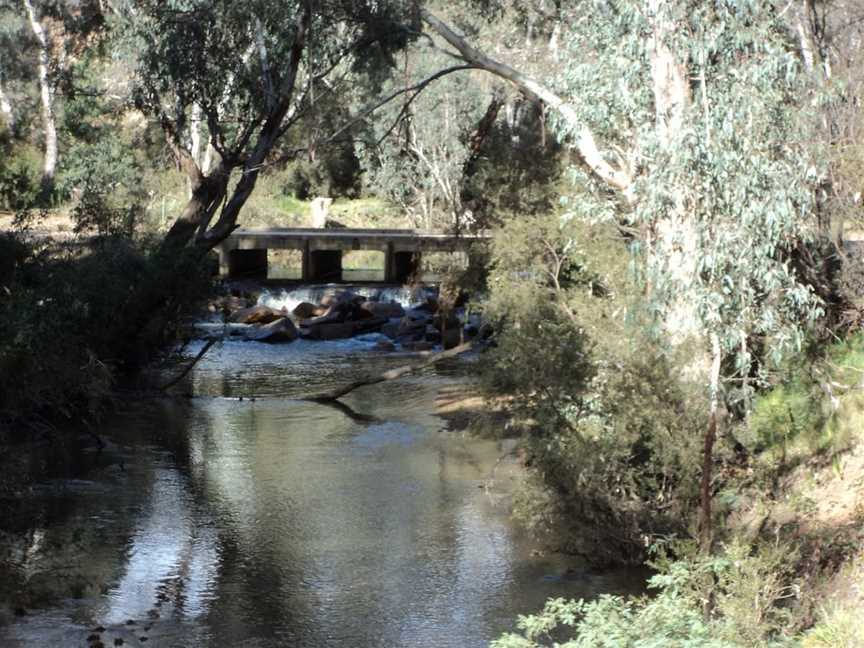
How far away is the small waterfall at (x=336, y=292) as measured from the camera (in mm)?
26250

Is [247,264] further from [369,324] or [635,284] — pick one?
[635,284]

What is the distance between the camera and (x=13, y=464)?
905cm

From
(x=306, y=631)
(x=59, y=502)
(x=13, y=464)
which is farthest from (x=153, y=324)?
(x=306, y=631)

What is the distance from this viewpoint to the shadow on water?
8406 millimetres

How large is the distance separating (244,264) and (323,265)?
6.45ft

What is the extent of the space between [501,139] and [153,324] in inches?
350

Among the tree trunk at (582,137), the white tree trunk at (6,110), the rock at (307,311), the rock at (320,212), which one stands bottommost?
the rock at (307,311)

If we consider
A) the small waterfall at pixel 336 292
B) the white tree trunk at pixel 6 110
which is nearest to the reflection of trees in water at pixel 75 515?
the small waterfall at pixel 336 292

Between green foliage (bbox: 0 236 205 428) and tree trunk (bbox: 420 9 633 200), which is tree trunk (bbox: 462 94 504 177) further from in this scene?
green foliage (bbox: 0 236 205 428)

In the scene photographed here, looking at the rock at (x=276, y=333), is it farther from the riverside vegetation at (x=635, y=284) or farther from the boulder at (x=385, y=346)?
the riverside vegetation at (x=635, y=284)

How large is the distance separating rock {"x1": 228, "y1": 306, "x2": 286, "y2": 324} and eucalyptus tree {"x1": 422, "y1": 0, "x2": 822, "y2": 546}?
12.3 meters

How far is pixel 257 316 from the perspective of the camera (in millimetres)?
24312

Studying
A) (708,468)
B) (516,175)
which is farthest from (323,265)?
(708,468)

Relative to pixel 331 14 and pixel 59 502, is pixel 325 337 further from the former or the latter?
pixel 59 502
